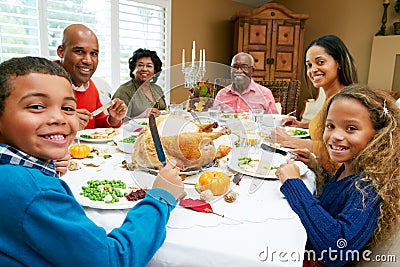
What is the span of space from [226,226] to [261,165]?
0.44 meters

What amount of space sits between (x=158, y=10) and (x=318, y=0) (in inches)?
106

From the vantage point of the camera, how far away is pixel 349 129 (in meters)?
0.92

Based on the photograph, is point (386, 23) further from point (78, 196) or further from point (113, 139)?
point (78, 196)

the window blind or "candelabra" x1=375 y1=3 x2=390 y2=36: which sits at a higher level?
"candelabra" x1=375 y1=3 x2=390 y2=36

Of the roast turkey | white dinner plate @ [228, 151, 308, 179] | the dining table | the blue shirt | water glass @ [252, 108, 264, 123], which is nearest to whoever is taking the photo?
the blue shirt

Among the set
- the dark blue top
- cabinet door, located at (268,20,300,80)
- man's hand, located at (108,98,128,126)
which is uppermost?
cabinet door, located at (268,20,300,80)

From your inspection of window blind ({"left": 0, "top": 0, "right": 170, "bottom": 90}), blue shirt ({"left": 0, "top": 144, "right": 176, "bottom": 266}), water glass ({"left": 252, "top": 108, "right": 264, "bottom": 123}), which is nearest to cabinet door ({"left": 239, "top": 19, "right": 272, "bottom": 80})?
window blind ({"left": 0, "top": 0, "right": 170, "bottom": 90})

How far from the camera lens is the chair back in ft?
11.8

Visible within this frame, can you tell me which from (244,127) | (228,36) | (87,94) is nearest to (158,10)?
(228,36)

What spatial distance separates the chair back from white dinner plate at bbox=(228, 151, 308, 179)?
101 inches

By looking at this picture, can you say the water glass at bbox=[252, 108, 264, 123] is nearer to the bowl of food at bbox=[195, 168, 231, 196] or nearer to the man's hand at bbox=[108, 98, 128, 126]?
the bowl of food at bbox=[195, 168, 231, 196]

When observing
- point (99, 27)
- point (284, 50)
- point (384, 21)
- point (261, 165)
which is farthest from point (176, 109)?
point (384, 21)

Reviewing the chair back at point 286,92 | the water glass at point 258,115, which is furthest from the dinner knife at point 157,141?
the chair back at point 286,92

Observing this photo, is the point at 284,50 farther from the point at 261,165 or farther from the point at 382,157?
the point at 382,157
